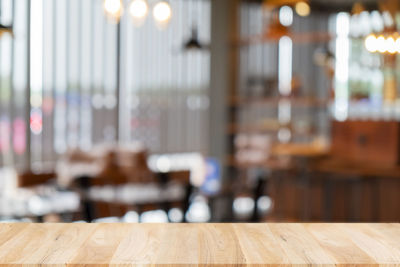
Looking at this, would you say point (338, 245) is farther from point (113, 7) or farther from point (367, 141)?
point (367, 141)

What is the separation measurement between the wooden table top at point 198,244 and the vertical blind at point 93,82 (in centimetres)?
558

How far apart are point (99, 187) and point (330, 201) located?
8.17 feet

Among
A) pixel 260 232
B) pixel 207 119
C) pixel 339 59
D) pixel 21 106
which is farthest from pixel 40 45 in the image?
pixel 260 232

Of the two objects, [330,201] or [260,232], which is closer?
[260,232]

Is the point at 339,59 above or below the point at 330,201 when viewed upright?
above

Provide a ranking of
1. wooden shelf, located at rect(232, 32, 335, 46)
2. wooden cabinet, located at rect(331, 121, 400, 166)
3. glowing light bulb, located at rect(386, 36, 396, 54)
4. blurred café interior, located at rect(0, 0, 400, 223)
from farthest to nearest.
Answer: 1. wooden shelf, located at rect(232, 32, 335, 46)
2. blurred café interior, located at rect(0, 0, 400, 223)
3. wooden cabinet, located at rect(331, 121, 400, 166)
4. glowing light bulb, located at rect(386, 36, 396, 54)

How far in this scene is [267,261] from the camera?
6.21 ft

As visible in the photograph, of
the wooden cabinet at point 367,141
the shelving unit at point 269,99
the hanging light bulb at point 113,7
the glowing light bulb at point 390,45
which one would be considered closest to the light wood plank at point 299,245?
the glowing light bulb at point 390,45

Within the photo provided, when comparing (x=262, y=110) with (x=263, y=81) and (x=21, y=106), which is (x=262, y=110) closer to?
(x=263, y=81)

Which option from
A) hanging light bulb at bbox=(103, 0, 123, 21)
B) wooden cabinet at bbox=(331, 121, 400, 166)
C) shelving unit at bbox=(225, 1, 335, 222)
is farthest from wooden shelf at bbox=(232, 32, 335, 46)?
hanging light bulb at bbox=(103, 0, 123, 21)

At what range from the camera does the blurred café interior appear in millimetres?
6324

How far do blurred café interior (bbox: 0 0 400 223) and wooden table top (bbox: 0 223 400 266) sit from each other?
9.84 ft

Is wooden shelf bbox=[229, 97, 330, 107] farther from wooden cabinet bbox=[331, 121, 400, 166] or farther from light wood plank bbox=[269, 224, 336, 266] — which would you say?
light wood plank bbox=[269, 224, 336, 266]

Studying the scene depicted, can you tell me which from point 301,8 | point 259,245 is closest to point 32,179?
point 301,8
